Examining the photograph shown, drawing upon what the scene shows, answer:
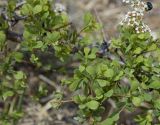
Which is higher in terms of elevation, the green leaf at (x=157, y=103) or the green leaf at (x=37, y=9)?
the green leaf at (x=37, y=9)

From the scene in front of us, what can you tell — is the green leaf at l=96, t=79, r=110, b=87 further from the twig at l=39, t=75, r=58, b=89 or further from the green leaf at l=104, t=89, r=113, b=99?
the twig at l=39, t=75, r=58, b=89

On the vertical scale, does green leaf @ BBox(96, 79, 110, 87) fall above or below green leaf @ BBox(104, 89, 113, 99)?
above

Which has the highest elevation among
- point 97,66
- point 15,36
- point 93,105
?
point 15,36

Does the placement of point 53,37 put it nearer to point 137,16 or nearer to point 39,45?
point 39,45

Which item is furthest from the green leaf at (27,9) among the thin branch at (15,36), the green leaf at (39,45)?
the thin branch at (15,36)

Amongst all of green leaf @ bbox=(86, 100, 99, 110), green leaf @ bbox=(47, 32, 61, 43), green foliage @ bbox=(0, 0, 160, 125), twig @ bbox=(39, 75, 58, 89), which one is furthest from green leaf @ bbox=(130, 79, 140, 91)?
twig @ bbox=(39, 75, 58, 89)

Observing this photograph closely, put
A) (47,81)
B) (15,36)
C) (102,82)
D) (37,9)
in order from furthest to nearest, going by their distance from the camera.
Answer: (47,81), (15,36), (37,9), (102,82)

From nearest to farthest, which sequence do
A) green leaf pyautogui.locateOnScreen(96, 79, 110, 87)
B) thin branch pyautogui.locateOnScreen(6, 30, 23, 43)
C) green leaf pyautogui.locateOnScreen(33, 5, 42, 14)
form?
green leaf pyautogui.locateOnScreen(96, 79, 110, 87), green leaf pyautogui.locateOnScreen(33, 5, 42, 14), thin branch pyautogui.locateOnScreen(6, 30, 23, 43)

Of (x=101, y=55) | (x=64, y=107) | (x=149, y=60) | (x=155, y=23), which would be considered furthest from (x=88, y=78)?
(x=155, y=23)

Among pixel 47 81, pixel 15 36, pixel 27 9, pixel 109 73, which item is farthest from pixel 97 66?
pixel 47 81

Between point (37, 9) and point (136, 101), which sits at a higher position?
point (37, 9)

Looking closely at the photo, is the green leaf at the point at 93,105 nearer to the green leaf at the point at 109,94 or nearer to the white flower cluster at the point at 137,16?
the green leaf at the point at 109,94

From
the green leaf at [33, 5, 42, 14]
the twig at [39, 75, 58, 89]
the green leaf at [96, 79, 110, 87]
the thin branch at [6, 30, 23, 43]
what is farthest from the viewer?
the twig at [39, 75, 58, 89]
